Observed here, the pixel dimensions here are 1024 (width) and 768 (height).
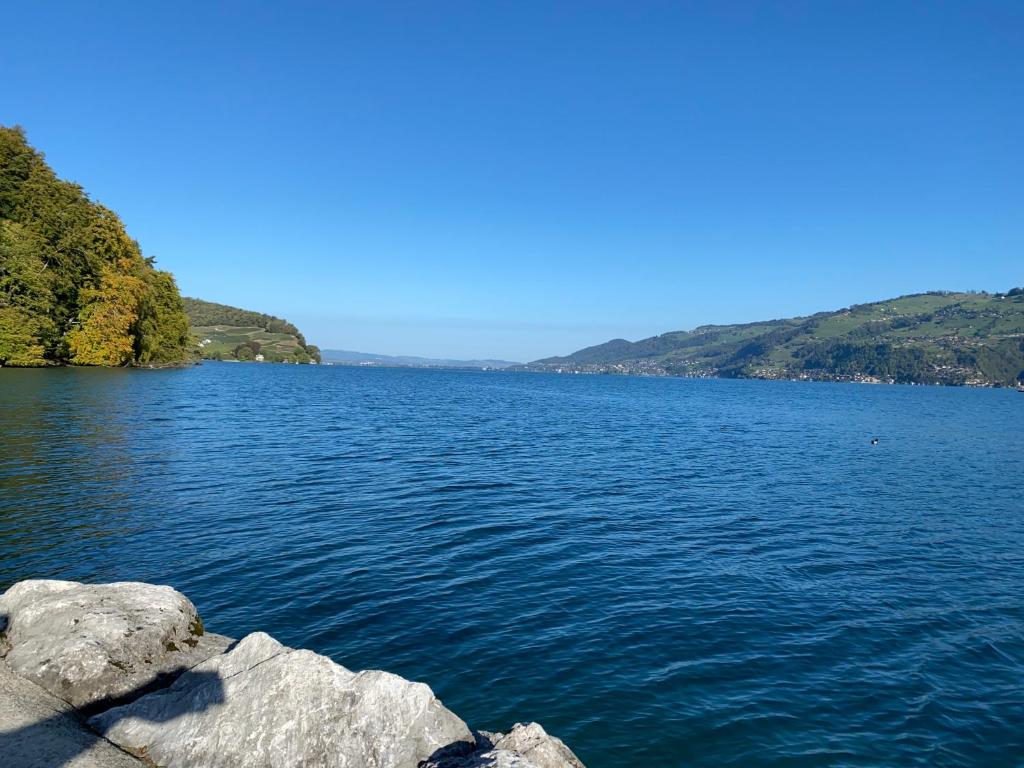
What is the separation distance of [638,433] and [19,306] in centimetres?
9317

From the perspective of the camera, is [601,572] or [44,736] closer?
[44,736]

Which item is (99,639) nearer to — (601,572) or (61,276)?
(601,572)

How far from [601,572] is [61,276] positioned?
109254 millimetres

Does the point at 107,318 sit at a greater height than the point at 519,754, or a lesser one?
greater

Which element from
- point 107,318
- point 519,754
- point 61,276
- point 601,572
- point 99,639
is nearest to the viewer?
point 519,754

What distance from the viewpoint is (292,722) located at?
8930 millimetres

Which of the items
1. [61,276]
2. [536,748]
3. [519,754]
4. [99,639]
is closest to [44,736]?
[99,639]

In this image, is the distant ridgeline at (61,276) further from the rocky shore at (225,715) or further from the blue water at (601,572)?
the rocky shore at (225,715)

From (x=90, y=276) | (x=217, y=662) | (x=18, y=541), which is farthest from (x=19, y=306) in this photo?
(x=217, y=662)

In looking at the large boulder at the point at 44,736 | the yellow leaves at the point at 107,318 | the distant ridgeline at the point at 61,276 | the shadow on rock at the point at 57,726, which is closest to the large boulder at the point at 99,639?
the shadow on rock at the point at 57,726

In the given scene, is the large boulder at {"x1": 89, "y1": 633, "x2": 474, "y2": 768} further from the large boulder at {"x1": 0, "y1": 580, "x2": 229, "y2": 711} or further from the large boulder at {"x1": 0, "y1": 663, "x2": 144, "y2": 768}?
the large boulder at {"x1": 0, "y1": 580, "x2": 229, "y2": 711}

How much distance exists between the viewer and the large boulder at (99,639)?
10.2 metres

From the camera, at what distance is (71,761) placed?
809cm

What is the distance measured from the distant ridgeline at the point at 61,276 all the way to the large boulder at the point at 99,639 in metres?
96.2
